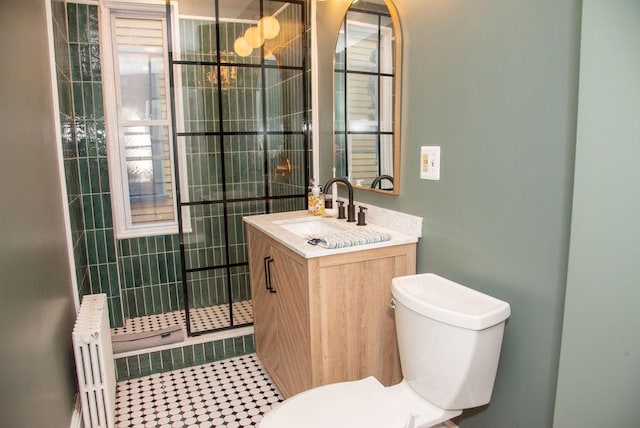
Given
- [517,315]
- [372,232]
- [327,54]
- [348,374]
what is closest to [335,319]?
[348,374]

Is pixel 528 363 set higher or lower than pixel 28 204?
lower

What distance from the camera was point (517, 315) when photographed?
1.40 m

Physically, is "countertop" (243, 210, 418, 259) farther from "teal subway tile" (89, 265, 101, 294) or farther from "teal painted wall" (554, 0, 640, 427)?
"teal subway tile" (89, 265, 101, 294)

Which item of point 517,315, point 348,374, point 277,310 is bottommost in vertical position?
point 348,374

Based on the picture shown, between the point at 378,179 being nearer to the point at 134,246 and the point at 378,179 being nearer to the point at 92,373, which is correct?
the point at 92,373

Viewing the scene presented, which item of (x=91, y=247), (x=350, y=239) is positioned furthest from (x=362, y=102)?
(x=91, y=247)

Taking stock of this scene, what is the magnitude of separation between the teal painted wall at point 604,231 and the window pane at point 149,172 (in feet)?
9.52

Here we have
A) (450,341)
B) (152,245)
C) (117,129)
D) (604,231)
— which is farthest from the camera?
(152,245)

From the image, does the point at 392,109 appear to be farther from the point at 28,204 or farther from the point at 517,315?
the point at 28,204

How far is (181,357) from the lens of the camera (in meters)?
2.62

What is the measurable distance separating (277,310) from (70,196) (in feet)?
4.46

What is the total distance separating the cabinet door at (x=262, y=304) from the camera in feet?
7.37

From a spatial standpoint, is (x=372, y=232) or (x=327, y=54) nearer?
(x=372, y=232)

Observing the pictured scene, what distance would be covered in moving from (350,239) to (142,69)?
241cm
